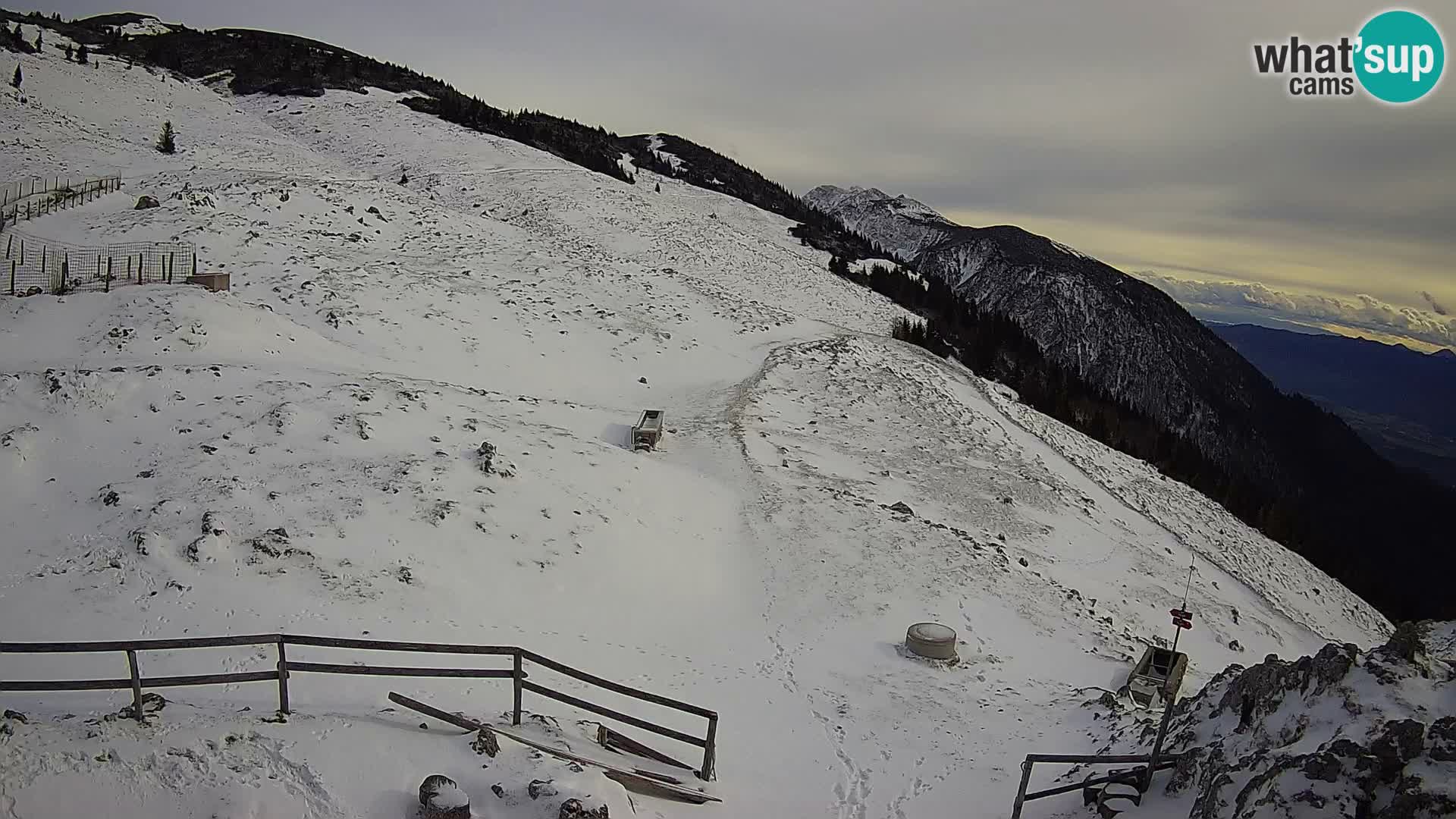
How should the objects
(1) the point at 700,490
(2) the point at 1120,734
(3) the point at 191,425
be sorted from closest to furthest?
(2) the point at 1120,734
(3) the point at 191,425
(1) the point at 700,490

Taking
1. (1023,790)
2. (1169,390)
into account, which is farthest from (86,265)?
(1169,390)

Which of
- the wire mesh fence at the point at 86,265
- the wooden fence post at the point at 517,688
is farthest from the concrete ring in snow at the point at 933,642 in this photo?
the wire mesh fence at the point at 86,265

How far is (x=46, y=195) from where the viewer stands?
25812mm

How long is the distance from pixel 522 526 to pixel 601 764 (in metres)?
6.45

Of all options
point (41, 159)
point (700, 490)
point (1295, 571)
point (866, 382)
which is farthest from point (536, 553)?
point (41, 159)

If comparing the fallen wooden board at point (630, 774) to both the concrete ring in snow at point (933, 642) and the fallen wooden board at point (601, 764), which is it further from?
the concrete ring in snow at point (933, 642)

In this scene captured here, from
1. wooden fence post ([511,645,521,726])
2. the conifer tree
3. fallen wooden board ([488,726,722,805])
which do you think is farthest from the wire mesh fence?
fallen wooden board ([488,726,722,805])

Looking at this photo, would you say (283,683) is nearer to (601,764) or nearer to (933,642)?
(601,764)

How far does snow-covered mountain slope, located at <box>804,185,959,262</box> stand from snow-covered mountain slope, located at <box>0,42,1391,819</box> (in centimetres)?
6971

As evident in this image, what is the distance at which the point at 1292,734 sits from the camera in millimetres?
6426

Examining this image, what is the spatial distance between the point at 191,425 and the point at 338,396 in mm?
2530

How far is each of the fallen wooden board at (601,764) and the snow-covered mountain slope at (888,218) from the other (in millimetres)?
86580

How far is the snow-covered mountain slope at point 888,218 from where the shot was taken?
318 ft

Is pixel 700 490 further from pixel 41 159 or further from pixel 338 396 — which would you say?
pixel 41 159
